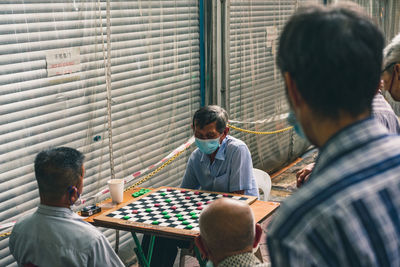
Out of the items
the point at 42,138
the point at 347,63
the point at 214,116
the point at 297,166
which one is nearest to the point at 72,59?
the point at 42,138

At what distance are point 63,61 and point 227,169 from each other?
1.63 m

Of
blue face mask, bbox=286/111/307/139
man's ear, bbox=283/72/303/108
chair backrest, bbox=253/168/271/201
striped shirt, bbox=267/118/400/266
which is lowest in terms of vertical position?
chair backrest, bbox=253/168/271/201

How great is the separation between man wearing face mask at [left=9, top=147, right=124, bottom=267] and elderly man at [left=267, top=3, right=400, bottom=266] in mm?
1860

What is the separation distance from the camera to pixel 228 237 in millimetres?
2287

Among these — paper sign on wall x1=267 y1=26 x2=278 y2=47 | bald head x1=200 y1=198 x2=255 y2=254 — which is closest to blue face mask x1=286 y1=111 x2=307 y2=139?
bald head x1=200 y1=198 x2=255 y2=254

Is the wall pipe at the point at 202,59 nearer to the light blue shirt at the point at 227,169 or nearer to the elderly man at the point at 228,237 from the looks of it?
the light blue shirt at the point at 227,169

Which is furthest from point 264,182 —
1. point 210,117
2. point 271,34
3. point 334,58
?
point 334,58

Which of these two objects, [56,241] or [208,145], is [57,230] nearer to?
[56,241]

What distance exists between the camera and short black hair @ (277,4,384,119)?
1.08 m

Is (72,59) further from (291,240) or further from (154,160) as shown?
(291,240)

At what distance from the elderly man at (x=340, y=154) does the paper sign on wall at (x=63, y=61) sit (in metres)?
3.47

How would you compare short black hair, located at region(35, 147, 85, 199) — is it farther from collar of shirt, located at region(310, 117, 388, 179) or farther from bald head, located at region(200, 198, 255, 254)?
collar of shirt, located at region(310, 117, 388, 179)

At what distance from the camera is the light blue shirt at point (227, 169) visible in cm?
440

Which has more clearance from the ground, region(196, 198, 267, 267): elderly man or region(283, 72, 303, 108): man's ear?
region(283, 72, 303, 108): man's ear
